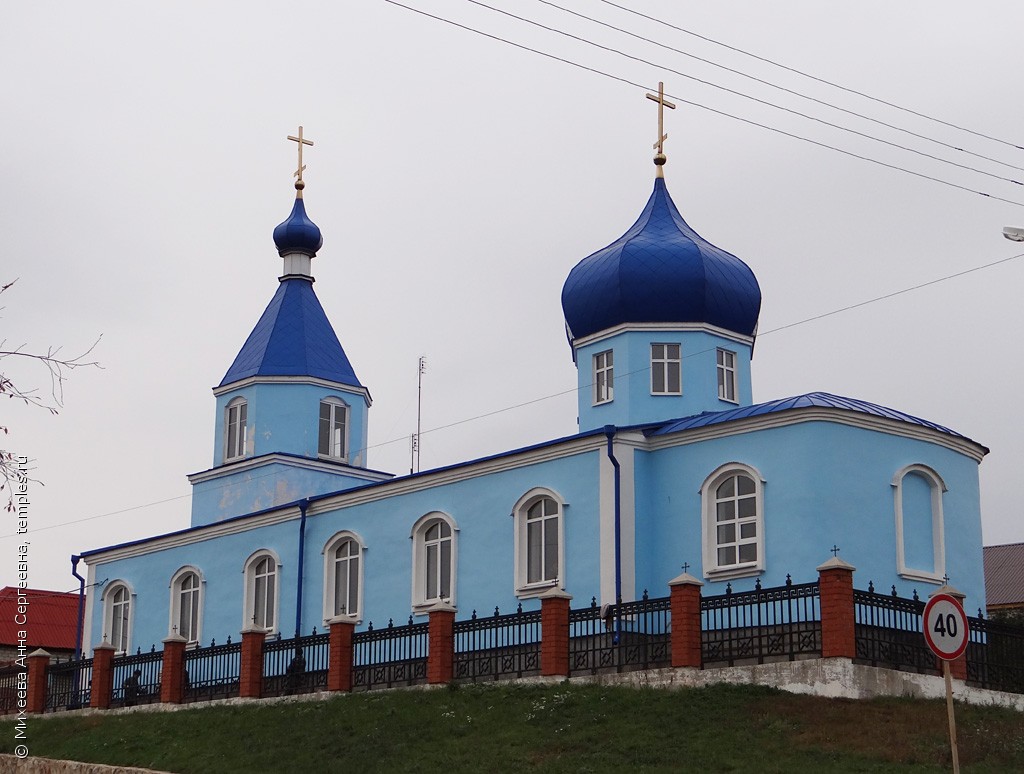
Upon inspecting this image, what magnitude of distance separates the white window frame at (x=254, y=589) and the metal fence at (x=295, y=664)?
304cm

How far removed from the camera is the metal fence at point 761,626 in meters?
16.0

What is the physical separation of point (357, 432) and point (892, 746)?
16903 millimetres

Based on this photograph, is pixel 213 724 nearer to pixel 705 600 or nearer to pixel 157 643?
pixel 705 600

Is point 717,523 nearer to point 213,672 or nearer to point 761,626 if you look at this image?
point 761,626

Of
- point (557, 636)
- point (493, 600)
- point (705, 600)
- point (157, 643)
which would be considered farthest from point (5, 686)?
point (705, 600)

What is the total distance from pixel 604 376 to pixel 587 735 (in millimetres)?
9322

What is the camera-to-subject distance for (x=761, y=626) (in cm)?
1633

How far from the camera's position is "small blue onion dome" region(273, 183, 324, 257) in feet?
98.2

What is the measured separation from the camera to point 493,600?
829 inches

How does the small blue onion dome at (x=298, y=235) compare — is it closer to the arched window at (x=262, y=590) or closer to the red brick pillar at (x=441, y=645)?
the arched window at (x=262, y=590)

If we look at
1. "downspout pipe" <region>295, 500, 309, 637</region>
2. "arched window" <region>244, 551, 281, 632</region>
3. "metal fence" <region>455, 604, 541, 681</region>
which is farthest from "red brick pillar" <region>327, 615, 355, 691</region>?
"arched window" <region>244, 551, 281, 632</region>

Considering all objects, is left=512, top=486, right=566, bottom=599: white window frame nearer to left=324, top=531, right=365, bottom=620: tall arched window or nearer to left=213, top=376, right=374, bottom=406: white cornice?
left=324, top=531, right=365, bottom=620: tall arched window

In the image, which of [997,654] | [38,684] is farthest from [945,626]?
[38,684]

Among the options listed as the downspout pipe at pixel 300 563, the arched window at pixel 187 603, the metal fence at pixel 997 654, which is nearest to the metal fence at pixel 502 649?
the metal fence at pixel 997 654
